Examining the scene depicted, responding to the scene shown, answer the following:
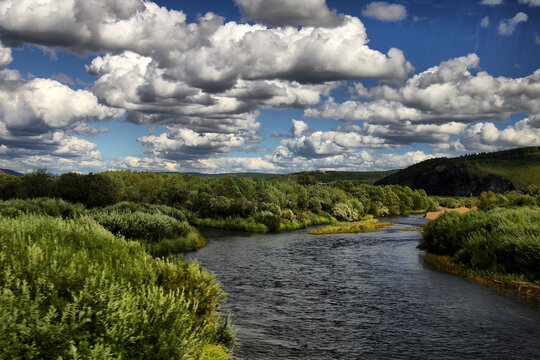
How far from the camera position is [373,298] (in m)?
23.5

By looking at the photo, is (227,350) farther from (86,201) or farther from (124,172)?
(124,172)

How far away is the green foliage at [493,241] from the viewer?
25.6 metres

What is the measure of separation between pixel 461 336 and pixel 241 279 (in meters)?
15.6

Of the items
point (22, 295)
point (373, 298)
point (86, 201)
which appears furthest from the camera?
point (86, 201)

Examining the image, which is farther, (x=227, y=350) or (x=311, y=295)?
(x=311, y=295)

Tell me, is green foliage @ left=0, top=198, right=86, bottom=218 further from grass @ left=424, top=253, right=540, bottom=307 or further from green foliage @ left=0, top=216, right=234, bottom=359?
grass @ left=424, top=253, right=540, bottom=307

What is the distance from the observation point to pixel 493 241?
29.0 m

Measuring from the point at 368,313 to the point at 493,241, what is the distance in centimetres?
1446

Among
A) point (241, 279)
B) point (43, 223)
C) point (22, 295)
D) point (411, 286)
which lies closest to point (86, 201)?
point (241, 279)

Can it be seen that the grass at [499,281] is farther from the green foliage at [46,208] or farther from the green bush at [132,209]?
the green foliage at [46,208]

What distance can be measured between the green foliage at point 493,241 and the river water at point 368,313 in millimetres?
3200

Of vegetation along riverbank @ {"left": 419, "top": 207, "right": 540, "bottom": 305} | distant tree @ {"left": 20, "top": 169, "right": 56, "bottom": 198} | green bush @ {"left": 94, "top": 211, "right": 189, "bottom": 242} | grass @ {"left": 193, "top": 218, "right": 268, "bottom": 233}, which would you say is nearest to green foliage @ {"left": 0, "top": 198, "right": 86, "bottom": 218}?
green bush @ {"left": 94, "top": 211, "right": 189, "bottom": 242}

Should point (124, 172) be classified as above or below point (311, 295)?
above

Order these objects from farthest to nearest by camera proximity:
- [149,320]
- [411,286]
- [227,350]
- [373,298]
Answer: [411,286]
[373,298]
[227,350]
[149,320]
